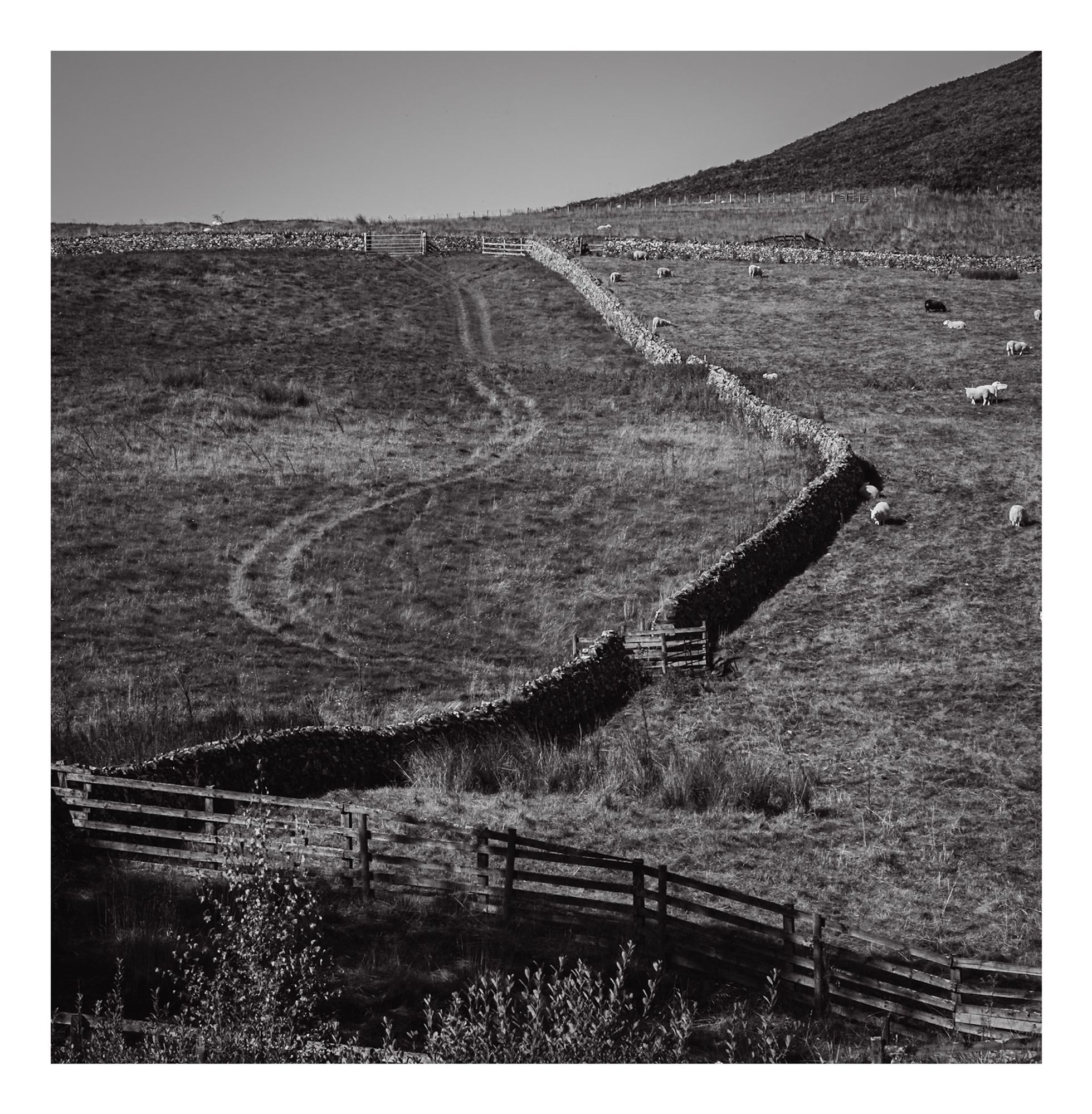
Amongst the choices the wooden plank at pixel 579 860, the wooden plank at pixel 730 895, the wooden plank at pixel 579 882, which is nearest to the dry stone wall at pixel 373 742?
the wooden plank at pixel 579 860

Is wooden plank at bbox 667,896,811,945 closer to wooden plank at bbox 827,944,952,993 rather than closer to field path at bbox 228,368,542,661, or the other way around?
wooden plank at bbox 827,944,952,993

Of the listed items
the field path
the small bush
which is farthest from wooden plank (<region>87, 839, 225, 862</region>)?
the small bush

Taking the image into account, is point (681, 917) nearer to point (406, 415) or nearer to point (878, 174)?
point (406, 415)

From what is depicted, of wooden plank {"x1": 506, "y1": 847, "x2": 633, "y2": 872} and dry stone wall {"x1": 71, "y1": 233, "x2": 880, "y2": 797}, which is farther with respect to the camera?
dry stone wall {"x1": 71, "y1": 233, "x2": 880, "y2": 797}

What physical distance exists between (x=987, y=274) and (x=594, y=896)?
187 ft

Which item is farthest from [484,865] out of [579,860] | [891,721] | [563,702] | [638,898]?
[891,721]

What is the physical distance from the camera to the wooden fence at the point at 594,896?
11.9 m

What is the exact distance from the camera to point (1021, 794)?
18.5 m

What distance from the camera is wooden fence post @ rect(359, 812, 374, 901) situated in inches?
542

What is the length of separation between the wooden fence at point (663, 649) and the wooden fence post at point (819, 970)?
12381 mm

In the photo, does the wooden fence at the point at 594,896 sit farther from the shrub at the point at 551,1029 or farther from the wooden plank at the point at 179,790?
the shrub at the point at 551,1029

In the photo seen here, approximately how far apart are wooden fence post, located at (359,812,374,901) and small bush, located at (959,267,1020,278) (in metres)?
58.0
